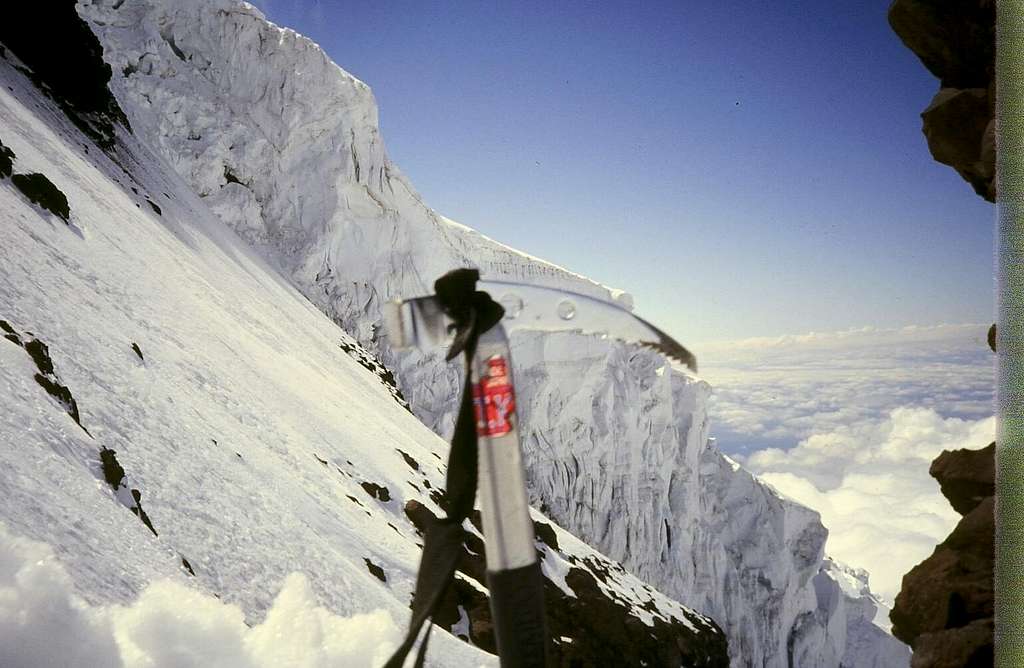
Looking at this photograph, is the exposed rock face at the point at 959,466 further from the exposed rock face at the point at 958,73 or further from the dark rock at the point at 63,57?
the dark rock at the point at 63,57

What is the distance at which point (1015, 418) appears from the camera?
200 cm

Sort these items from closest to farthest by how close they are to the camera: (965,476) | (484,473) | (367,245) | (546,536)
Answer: (484,473) < (965,476) < (546,536) < (367,245)

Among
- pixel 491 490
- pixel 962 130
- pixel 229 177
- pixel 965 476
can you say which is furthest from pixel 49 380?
pixel 229 177

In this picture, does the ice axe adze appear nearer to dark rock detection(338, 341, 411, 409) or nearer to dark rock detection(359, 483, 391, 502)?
dark rock detection(359, 483, 391, 502)

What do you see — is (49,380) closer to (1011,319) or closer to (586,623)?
(1011,319)

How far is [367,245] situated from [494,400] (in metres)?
33.6

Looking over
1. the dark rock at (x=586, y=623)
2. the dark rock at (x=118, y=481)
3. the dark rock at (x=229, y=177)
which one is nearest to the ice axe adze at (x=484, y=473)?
the dark rock at (x=118, y=481)

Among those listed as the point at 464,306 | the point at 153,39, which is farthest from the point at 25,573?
the point at 153,39

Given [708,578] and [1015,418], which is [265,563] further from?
[708,578]

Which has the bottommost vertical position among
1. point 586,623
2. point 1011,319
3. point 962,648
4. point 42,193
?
point 586,623

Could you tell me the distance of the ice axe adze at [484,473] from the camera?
1.27m

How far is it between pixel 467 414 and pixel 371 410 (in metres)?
14.2

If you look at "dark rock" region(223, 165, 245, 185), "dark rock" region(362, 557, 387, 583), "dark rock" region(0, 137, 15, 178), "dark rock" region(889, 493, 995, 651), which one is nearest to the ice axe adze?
"dark rock" region(889, 493, 995, 651)

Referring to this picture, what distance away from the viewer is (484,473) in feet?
4.23
